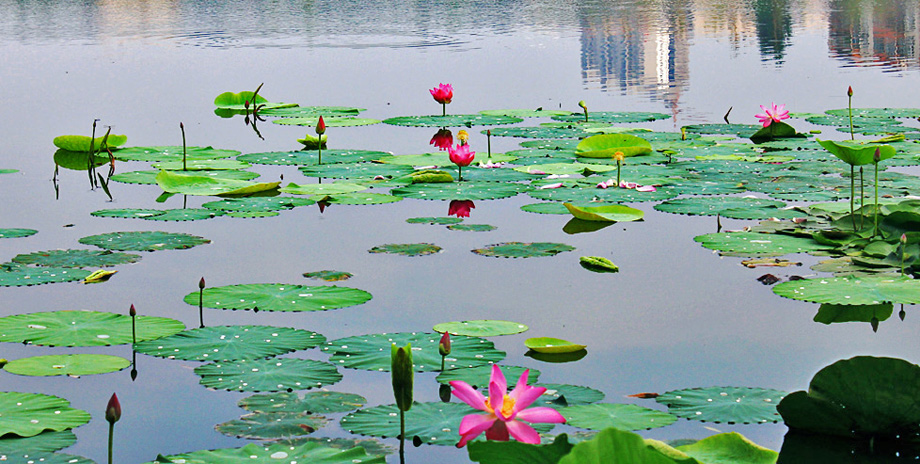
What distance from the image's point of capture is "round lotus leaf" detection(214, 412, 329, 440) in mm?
2344

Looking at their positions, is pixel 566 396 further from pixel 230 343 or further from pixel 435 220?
pixel 435 220

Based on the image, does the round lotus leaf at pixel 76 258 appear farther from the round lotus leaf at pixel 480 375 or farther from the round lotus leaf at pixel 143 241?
the round lotus leaf at pixel 480 375

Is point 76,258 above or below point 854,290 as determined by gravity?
above

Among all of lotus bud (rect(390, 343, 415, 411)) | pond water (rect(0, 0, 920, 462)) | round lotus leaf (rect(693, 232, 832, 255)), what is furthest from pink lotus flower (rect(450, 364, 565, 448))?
round lotus leaf (rect(693, 232, 832, 255))

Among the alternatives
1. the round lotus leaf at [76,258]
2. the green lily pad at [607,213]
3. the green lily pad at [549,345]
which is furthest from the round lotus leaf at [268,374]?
the green lily pad at [607,213]

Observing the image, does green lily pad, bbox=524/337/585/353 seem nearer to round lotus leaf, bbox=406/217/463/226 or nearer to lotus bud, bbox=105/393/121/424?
lotus bud, bbox=105/393/121/424

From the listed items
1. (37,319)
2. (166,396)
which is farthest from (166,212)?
(166,396)

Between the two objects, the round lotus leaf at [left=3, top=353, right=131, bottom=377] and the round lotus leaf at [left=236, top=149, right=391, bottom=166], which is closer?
the round lotus leaf at [left=3, top=353, right=131, bottom=377]

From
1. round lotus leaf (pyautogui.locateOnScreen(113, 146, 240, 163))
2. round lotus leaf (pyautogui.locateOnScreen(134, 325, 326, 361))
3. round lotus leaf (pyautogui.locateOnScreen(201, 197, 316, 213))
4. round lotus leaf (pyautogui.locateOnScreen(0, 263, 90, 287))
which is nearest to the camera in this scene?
round lotus leaf (pyautogui.locateOnScreen(134, 325, 326, 361))

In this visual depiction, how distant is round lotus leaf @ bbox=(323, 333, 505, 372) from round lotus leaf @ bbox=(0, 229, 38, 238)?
202 cm

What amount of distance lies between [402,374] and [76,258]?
2.32 metres

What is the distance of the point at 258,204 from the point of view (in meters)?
4.96

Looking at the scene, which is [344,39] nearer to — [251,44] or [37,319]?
[251,44]

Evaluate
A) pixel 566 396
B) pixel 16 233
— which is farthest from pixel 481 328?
pixel 16 233
